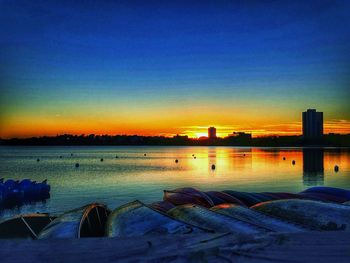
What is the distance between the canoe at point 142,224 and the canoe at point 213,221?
0.33 m

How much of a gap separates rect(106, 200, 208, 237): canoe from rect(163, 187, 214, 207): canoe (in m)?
5.62

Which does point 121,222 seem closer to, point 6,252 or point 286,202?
point 286,202

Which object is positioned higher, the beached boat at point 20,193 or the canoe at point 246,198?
the canoe at point 246,198

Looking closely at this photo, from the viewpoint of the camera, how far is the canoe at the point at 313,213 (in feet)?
16.3

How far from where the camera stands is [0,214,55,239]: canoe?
8.58 metres

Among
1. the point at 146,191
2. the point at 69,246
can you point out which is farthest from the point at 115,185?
the point at 69,246

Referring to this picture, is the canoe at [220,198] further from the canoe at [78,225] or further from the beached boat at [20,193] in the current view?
the beached boat at [20,193]

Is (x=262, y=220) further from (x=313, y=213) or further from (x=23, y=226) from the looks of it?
(x=23, y=226)

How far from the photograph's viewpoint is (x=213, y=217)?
16.5ft

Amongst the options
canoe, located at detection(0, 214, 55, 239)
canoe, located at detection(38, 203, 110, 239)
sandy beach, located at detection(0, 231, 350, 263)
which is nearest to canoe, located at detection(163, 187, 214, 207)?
canoe, located at detection(0, 214, 55, 239)

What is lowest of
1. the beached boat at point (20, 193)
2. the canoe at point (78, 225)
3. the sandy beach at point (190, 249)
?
the beached boat at point (20, 193)

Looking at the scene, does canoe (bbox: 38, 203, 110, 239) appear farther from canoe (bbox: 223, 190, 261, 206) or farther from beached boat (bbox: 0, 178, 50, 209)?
beached boat (bbox: 0, 178, 50, 209)

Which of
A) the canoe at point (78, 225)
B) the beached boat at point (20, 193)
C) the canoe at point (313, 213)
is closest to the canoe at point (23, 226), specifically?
the canoe at point (78, 225)

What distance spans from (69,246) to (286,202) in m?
5.25
